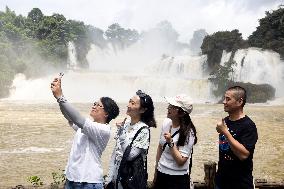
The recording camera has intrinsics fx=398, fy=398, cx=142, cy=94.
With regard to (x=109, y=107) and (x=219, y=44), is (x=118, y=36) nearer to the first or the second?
(x=219, y=44)

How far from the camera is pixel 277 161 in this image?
12.3 m

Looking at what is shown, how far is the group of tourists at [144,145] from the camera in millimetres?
3570

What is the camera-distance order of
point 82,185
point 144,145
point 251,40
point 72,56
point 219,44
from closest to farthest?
point 82,185
point 144,145
point 219,44
point 251,40
point 72,56

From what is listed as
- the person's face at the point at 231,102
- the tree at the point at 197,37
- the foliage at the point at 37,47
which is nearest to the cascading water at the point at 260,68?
the foliage at the point at 37,47

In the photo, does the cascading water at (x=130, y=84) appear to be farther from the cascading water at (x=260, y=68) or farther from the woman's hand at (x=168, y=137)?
the woman's hand at (x=168, y=137)

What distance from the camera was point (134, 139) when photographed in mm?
3727

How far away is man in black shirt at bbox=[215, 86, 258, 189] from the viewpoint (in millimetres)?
3646

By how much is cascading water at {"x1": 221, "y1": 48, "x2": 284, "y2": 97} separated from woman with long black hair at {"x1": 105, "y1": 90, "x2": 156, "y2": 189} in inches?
1622

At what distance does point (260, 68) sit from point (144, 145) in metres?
42.0

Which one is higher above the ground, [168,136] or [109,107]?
[109,107]

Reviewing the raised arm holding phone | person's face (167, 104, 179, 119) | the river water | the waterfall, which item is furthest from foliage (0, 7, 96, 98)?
the raised arm holding phone

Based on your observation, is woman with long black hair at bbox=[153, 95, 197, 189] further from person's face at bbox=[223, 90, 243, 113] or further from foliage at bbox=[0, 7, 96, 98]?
foliage at bbox=[0, 7, 96, 98]

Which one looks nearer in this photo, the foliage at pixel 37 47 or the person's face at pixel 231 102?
the person's face at pixel 231 102

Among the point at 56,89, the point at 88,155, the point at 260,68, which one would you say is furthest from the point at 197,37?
the point at 56,89
